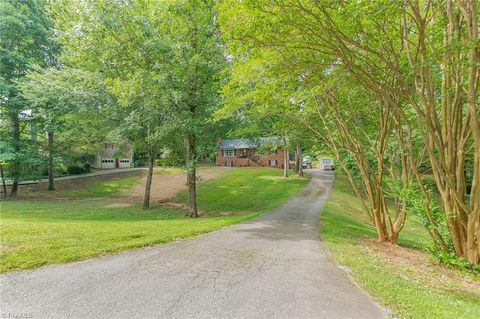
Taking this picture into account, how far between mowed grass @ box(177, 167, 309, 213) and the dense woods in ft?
14.2

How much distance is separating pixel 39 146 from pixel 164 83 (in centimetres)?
1805

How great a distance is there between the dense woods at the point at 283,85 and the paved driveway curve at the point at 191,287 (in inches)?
165

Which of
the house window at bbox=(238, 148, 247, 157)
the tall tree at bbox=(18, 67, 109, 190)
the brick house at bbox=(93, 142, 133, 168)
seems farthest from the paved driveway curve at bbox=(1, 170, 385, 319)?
the brick house at bbox=(93, 142, 133, 168)

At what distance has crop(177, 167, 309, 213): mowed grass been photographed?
1845 cm

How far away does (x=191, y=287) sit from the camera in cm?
457

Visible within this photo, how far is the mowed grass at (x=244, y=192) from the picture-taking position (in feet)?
60.5

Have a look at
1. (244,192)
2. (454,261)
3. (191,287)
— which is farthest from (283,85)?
(244,192)

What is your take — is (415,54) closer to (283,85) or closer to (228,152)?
(283,85)

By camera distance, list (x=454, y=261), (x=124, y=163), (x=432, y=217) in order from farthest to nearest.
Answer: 1. (x=124, y=163)
2. (x=432, y=217)
3. (x=454, y=261)

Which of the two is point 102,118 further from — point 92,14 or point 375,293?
point 375,293

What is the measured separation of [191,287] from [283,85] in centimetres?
652

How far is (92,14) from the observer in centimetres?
1160

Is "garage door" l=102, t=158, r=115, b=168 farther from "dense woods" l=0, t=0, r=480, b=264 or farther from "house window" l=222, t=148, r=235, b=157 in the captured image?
"dense woods" l=0, t=0, r=480, b=264

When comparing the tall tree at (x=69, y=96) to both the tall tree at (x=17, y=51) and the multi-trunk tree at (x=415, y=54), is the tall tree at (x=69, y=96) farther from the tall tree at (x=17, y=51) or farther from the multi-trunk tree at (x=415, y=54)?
the multi-trunk tree at (x=415, y=54)
